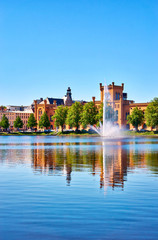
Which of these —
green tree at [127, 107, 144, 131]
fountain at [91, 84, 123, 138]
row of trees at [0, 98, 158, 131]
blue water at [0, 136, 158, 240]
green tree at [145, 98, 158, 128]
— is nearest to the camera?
blue water at [0, 136, 158, 240]

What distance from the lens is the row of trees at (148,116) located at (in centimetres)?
12988

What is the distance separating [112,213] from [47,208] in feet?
7.88

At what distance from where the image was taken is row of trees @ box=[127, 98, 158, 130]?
12988 cm

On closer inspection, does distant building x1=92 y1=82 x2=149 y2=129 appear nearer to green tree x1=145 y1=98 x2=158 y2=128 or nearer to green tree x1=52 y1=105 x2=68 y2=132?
green tree x1=52 y1=105 x2=68 y2=132

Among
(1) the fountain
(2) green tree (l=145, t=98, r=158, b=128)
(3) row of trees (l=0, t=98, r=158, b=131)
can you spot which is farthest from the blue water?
(1) the fountain

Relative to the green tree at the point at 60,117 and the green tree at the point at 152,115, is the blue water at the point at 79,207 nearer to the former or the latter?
the green tree at the point at 152,115

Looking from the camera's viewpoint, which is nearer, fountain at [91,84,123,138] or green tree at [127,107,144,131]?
fountain at [91,84,123,138]

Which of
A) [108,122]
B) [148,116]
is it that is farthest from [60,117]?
[148,116]

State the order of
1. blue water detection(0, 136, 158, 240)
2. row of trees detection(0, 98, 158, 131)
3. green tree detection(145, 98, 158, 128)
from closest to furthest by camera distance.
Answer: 1. blue water detection(0, 136, 158, 240)
2. green tree detection(145, 98, 158, 128)
3. row of trees detection(0, 98, 158, 131)

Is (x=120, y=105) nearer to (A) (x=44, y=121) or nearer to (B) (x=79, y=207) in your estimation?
(A) (x=44, y=121)

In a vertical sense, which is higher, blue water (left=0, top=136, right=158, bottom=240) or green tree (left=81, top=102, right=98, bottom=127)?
green tree (left=81, top=102, right=98, bottom=127)

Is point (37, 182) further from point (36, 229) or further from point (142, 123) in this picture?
point (142, 123)

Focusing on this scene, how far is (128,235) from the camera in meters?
10.9

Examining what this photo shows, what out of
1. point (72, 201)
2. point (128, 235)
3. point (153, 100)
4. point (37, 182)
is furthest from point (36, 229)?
point (153, 100)
